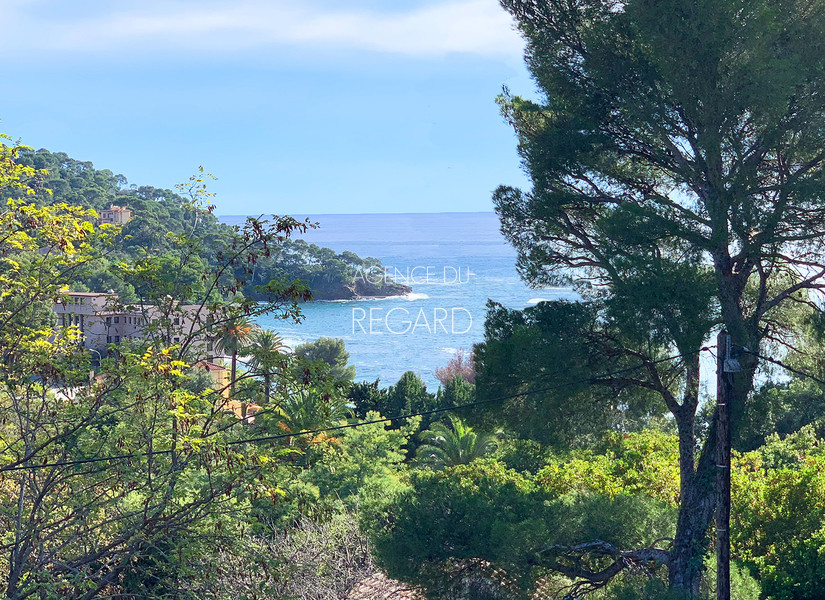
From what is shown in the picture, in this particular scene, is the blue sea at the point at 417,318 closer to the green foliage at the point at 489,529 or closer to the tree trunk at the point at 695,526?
the green foliage at the point at 489,529

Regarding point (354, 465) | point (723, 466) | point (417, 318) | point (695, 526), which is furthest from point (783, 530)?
point (417, 318)

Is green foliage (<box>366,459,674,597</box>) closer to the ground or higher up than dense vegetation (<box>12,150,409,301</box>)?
closer to the ground

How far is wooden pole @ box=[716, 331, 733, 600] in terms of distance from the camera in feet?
26.1

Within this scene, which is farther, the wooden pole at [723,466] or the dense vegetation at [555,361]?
the wooden pole at [723,466]

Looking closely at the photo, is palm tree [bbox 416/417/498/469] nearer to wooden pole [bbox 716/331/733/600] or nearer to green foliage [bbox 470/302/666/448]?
green foliage [bbox 470/302/666/448]

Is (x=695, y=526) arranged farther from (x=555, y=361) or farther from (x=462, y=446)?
(x=462, y=446)

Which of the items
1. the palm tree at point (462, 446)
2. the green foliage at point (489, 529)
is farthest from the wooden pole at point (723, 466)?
the palm tree at point (462, 446)

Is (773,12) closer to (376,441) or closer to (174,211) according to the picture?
(376,441)

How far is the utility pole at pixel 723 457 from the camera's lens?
7938 mm

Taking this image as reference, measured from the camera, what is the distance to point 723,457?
8.21 metres

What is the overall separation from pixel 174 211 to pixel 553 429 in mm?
100615

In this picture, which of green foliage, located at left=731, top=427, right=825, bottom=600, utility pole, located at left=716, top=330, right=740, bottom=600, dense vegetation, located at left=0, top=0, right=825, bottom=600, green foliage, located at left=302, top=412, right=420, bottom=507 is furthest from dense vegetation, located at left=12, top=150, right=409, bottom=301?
utility pole, located at left=716, top=330, right=740, bottom=600

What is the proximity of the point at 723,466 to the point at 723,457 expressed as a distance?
99 mm

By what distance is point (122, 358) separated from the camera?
7.77 meters
